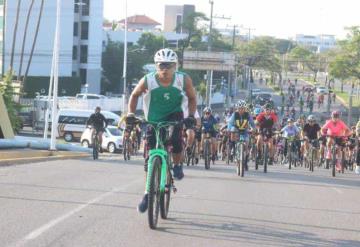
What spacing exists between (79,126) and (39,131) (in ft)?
20.8

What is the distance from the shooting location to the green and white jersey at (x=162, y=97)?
29.3 feet

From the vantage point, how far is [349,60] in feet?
246

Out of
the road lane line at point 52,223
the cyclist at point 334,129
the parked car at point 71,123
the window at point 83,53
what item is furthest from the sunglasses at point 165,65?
the window at point 83,53

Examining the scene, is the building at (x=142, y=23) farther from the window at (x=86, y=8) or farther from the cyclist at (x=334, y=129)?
the cyclist at (x=334, y=129)

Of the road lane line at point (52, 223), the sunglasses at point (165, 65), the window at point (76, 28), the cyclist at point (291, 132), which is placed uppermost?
the window at point (76, 28)

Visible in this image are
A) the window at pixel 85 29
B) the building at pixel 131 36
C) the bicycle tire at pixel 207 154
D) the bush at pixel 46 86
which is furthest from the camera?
the building at pixel 131 36

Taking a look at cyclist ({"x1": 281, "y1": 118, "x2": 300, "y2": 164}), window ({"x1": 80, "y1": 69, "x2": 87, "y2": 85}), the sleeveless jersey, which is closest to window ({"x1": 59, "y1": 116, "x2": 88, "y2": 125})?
cyclist ({"x1": 281, "y1": 118, "x2": 300, "y2": 164})

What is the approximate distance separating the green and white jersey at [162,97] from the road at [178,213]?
4.34ft

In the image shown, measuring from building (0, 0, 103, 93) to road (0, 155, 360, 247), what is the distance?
216 feet

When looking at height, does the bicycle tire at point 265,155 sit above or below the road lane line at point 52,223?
above

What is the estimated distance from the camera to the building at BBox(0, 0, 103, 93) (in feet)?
259

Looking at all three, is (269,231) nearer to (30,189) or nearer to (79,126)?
(30,189)

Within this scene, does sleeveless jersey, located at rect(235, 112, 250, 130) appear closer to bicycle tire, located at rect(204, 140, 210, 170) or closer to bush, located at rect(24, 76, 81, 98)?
bicycle tire, located at rect(204, 140, 210, 170)

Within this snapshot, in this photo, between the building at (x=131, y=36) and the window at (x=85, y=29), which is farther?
the building at (x=131, y=36)
